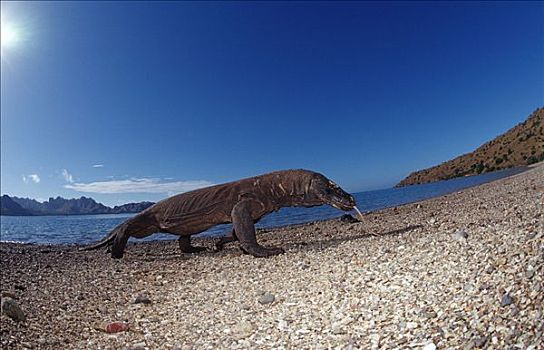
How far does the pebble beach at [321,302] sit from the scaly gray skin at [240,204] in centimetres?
124

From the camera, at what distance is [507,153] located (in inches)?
2172

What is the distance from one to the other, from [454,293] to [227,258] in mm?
5598

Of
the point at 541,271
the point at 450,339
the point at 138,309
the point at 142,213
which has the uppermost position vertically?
the point at 142,213

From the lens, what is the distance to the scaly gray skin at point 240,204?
815 centimetres

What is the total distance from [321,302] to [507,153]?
63.2 meters

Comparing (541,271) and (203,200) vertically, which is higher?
(203,200)

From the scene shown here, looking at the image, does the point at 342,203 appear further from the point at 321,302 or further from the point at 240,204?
the point at 321,302

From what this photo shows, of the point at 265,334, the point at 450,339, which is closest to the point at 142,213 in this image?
the point at 265,334

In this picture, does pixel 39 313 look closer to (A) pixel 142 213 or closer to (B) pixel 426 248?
(A) pixel 142 213

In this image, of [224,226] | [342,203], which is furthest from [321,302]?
[224,226]

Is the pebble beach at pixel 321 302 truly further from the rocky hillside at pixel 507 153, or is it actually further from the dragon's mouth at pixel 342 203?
the rocky hillside at pixel 507 153

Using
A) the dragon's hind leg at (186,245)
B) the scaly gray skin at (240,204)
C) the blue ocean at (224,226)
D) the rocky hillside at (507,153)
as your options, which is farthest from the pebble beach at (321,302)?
the rocky hillside at (507,153)

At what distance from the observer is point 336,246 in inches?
290

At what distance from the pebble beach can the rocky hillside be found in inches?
1751
